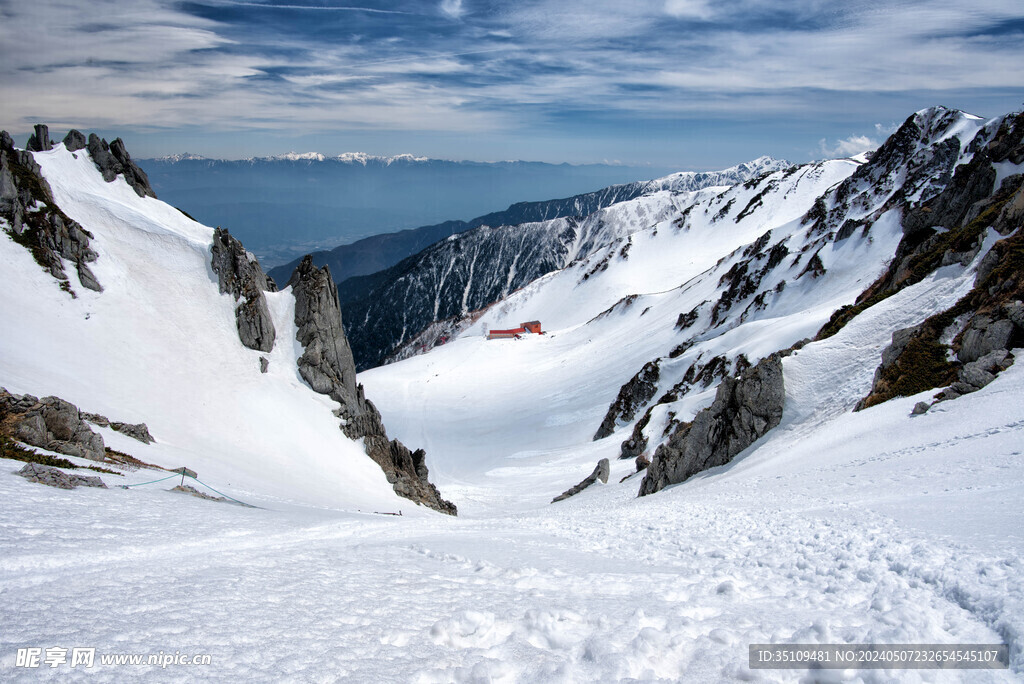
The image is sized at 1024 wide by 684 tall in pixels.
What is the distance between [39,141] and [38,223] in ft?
40.8

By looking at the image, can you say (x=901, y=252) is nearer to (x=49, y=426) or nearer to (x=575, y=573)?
(x=575, y=573)

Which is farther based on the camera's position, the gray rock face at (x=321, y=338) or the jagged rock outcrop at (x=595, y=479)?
the gray rock face at (x=321, y=338)

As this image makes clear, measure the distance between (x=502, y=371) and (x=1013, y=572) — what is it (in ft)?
251

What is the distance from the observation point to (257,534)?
1100 cm

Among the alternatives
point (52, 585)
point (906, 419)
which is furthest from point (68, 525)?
point (906, 419)

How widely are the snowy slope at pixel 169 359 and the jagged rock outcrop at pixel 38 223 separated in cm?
71

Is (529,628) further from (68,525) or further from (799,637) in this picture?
(68,525)

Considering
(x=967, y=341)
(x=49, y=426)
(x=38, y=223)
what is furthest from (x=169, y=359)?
(x=967, y=341)

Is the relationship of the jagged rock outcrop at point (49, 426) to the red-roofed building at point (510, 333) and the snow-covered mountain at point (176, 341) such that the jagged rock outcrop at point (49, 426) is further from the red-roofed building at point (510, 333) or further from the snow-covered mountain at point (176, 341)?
the red-roofed building at point (510, 333)

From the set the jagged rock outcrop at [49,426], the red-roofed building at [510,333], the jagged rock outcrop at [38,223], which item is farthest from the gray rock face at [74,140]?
the red-roofed building at [510,333]

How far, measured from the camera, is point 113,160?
4047 centimetres

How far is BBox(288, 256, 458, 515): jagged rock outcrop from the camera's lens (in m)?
35.5

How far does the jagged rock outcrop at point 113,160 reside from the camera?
4006 centimetres

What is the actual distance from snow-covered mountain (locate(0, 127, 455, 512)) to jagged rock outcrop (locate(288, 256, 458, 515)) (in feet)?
0.41
